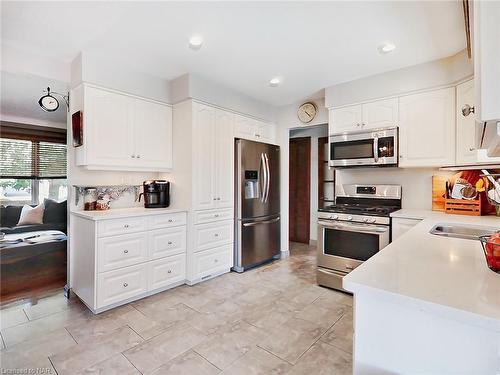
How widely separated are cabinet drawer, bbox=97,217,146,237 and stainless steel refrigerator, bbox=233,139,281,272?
1.28 metres

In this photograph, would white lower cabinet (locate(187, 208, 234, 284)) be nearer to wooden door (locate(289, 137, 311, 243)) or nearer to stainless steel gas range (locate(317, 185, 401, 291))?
stainless steel gas range (locate(317, 185, 401, 291))

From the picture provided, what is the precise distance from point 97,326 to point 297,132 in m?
4.28

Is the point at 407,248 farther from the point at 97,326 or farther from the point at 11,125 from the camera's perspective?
the point at 11,125

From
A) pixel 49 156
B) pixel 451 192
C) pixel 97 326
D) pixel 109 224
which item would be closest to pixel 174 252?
pixel 109 224

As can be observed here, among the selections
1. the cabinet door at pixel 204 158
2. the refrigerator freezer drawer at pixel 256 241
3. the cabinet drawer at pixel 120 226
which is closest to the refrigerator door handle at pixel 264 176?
the refrigerator freezer drawer at pixel 256 241

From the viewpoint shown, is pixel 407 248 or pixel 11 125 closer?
pixel 407 248

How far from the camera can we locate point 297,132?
5.11 metres

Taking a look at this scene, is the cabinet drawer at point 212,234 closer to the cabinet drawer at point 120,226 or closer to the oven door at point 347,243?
the cabinet drawer at point 120,226

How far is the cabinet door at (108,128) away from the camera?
261 cm

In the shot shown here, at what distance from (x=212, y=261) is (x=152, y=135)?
1.70m

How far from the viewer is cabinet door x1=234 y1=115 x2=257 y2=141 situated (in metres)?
3.64

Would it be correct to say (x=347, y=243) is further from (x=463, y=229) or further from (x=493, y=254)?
(x=493, y=254)

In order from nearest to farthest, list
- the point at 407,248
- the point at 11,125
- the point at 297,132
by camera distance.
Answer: the point at 407,248 → the point at 11,125 → the point at 297,132

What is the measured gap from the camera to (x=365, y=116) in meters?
3.09
